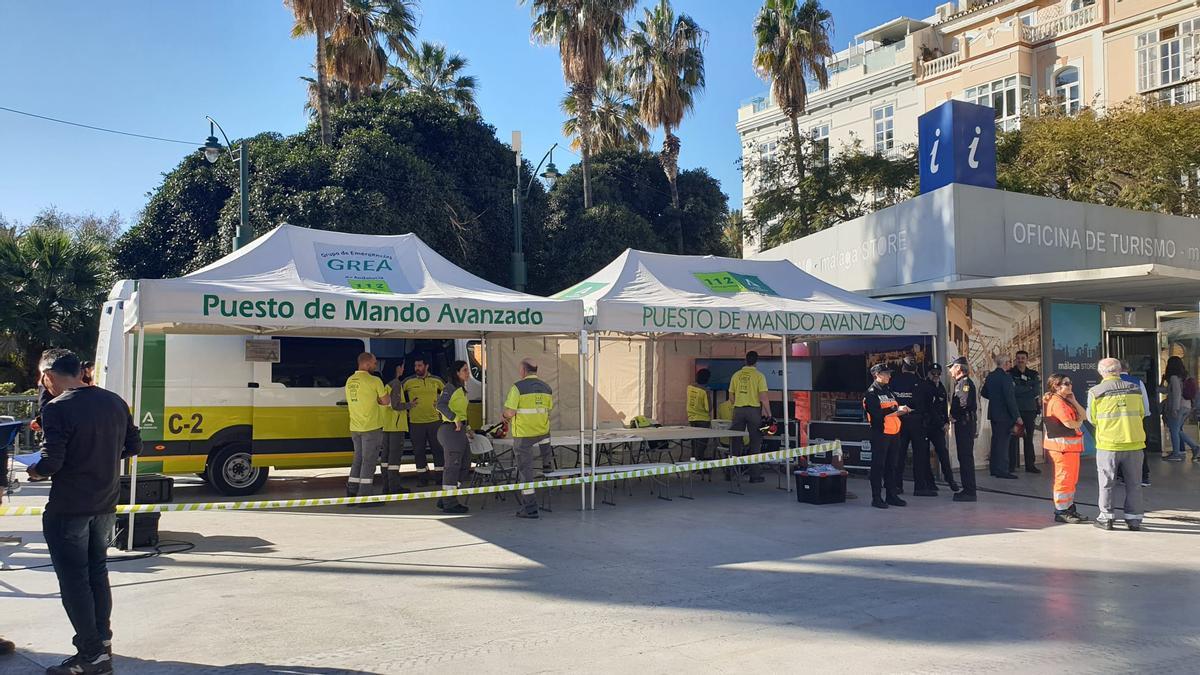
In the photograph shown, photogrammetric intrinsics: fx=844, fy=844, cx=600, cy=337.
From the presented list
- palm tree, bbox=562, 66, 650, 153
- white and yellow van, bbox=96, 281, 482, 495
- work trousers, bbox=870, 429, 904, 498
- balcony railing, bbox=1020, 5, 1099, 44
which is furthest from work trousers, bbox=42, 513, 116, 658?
balcony railing, bbox=1020, 5, 1099, 44

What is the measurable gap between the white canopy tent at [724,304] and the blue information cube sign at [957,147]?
10.2 feet

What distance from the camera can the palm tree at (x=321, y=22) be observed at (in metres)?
21.2

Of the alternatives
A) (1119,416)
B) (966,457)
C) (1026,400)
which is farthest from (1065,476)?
(1026,400)

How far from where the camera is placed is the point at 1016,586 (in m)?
6.38

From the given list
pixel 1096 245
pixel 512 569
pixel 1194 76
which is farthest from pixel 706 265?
pixel 1194 76

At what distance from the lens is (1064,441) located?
866 cm

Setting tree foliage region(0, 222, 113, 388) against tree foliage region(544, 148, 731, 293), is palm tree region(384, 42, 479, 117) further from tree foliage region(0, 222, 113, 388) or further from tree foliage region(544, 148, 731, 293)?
tree foliage region(0, 222, 113, 388)

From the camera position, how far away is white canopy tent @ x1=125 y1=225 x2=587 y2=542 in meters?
7.73

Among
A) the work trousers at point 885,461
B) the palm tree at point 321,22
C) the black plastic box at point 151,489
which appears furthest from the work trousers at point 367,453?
the palm tree at point 321,22

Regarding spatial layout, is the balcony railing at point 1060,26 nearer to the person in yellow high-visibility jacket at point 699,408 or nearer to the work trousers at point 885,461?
the person in yellow high-visibility jacket at point 699,408

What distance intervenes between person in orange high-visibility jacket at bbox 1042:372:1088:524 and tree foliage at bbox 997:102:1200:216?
15144 mm

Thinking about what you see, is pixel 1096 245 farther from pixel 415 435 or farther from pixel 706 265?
pixel 415 435

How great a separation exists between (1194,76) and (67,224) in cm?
5112

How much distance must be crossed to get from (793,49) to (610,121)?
896cm
